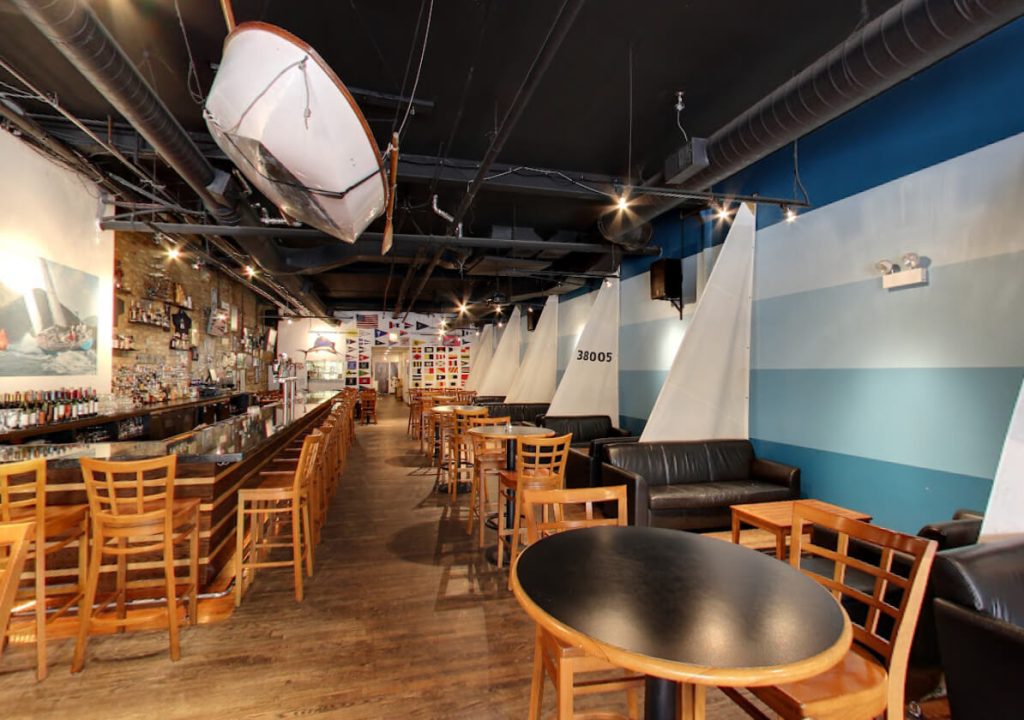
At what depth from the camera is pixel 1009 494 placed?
92.7 inches

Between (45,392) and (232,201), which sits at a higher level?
(232,201)

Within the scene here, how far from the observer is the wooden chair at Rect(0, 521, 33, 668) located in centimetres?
130

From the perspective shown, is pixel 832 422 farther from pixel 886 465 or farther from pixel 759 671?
pixel 759 671

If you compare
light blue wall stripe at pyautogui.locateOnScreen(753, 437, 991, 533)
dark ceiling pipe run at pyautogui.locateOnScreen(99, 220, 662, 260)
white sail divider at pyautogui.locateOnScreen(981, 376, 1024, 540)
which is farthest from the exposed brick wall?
white sail divider at pyautogui.locateOnScreen(981, 376, 1024, 540)

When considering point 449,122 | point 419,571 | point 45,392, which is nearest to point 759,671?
point 419,571

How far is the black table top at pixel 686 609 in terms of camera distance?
3.41ft

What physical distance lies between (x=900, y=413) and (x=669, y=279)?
320 centimetres

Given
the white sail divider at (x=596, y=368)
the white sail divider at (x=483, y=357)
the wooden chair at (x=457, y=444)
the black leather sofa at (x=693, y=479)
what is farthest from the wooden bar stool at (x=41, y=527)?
the white sail divider at (x=483, y=357)

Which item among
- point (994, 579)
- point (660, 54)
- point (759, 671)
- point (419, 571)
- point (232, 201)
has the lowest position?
point (419, 571)

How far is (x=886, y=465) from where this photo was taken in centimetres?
378

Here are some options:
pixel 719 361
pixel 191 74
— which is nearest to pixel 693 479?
pixel 719 361

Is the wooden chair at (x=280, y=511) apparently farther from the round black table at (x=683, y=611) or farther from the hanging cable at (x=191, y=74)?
the hanging cable at (x=191, y=74)

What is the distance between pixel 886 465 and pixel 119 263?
9045 millimetres

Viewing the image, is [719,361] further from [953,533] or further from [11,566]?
[11,566]
